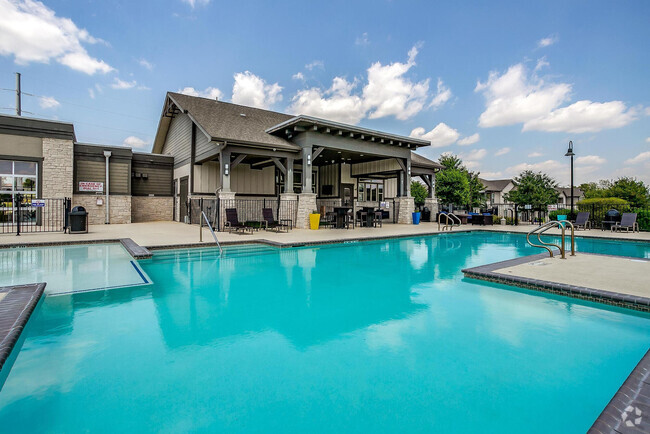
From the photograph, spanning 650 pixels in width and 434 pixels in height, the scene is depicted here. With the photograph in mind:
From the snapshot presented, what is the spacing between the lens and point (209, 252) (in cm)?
832

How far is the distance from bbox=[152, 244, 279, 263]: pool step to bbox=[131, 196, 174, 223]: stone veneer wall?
439 inches

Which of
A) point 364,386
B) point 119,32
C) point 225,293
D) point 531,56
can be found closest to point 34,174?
point 119,32

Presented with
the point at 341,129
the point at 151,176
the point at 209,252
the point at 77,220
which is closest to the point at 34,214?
the point at 77,220

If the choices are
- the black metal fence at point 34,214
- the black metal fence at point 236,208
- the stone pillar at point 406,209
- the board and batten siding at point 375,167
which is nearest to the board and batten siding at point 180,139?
the black metal fence at point 236,208

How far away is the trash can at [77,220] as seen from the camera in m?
11.0

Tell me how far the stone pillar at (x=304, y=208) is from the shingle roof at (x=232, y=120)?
2068mm

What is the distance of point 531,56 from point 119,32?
2142 centimetres

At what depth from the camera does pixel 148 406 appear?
1993mm

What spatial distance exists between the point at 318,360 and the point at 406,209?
52.2 ft

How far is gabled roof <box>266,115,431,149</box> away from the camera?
13.3 m

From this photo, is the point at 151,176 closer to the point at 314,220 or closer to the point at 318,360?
the point at 314,220

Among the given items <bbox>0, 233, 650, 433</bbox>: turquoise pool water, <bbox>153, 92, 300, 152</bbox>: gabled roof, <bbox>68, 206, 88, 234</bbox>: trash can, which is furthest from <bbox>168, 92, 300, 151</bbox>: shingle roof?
<bbox>0, 233, 650, 433</bbox>: turquoise pool water

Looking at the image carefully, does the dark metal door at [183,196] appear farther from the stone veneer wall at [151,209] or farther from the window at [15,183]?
the window at [15,183]

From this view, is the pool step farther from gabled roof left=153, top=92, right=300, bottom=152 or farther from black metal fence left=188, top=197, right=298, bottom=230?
gabled roof left=153, top=92, right=300, bottom=152
